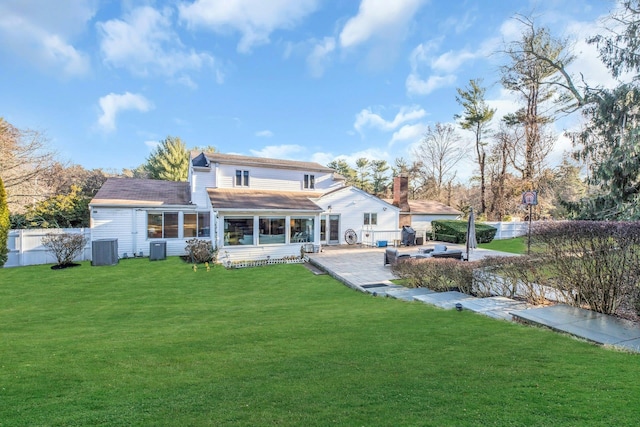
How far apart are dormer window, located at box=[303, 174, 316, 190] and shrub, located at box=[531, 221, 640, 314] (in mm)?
16145

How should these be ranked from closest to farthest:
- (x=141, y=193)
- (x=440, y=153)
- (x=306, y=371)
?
1. (x=306, y=371)
2. (x=141, y=193)
3. (x=440, y=153)

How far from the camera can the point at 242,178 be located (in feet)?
62.7

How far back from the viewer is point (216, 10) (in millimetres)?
12320

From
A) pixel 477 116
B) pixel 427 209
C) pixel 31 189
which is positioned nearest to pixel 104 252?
pixel 31 189

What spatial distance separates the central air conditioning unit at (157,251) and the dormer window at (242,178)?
6208mm

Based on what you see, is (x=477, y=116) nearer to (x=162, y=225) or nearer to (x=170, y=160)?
(x=162, y=225)

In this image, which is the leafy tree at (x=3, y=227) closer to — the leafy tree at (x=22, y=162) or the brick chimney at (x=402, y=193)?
the leafy tree at (x=22, y=162)

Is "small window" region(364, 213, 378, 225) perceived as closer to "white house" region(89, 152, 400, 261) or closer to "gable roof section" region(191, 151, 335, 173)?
"white house" region(89, 152, 400, 261)

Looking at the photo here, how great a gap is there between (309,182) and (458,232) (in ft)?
37.5

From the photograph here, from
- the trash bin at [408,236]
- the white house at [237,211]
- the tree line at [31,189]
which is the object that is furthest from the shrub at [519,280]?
the tree line at [31,189]

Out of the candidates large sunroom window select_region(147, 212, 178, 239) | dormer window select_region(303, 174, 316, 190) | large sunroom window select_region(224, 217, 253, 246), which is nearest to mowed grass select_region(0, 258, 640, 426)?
large sunroom window select_region(224, 217, 253, 246)

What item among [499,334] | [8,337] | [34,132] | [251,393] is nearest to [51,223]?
[34,132]

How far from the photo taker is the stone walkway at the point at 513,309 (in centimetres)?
435

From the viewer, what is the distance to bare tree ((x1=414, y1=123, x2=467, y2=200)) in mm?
34312
